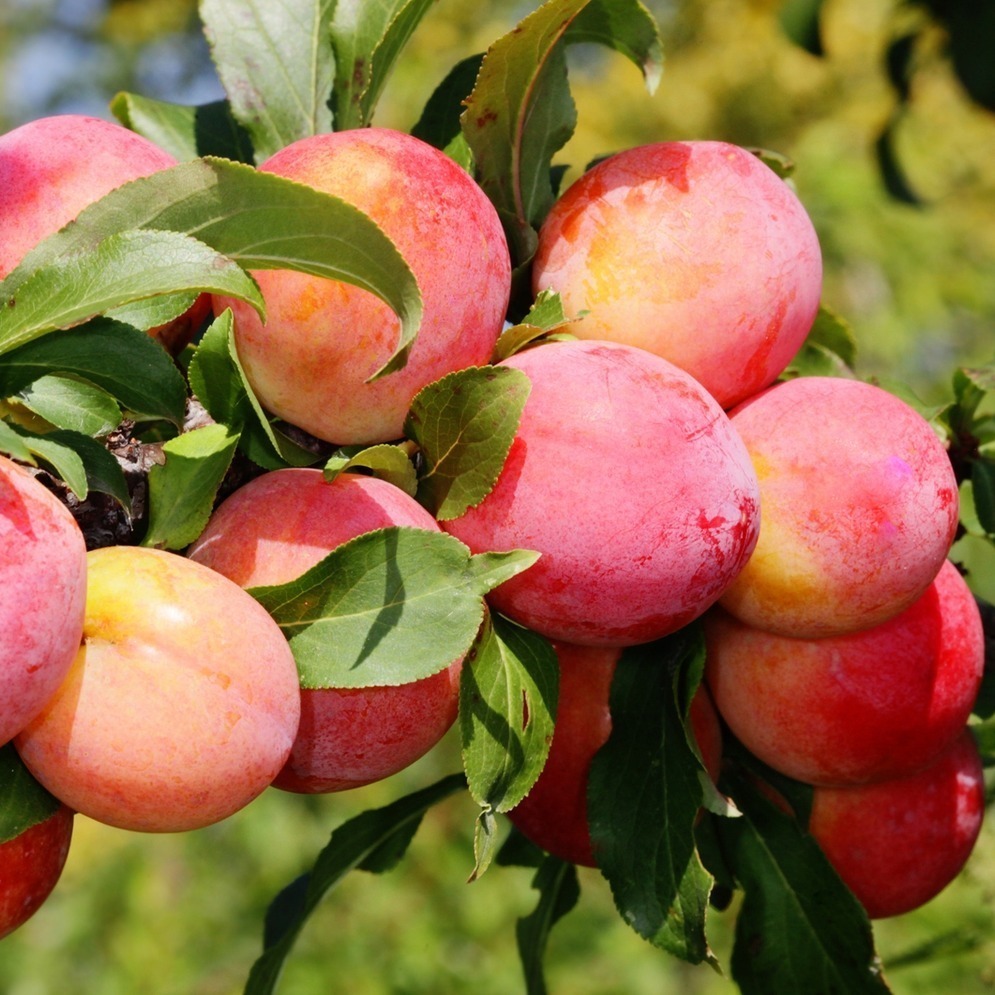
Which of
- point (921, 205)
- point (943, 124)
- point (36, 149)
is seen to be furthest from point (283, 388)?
point (943, 124)

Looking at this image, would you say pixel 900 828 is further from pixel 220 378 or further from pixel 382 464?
pixel 220 378

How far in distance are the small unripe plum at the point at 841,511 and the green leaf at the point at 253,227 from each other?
0.33 meters

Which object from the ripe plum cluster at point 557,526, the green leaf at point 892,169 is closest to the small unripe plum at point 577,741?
the ripe plum cluster at point 557,526

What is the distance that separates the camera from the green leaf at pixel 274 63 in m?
0.85

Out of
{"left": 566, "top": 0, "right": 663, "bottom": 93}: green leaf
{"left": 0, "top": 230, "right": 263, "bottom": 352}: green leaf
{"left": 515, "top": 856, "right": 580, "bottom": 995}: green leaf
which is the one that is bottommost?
{"left": 515, "top": 856, "right": 580, "bottom": 995}: green leaf

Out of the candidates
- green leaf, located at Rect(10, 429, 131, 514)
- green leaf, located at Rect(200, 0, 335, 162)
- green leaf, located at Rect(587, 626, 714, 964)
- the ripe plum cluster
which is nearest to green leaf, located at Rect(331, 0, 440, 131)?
green leaf, located at Rect(200, 0, 335, 162)

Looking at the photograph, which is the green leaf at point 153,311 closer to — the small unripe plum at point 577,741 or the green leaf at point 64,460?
the green leaf at point 64,460

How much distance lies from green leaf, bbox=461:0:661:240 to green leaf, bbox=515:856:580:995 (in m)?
0.65

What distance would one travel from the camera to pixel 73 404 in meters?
0.64

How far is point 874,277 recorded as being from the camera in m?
4.29

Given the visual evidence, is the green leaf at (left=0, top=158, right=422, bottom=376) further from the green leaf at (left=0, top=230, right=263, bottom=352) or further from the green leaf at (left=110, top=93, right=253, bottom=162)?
the green leaf at (left=110, top=93, right=253, bottom=162)

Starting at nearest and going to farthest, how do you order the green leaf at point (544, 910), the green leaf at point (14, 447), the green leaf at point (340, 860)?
the green leaf at point (14, 447)
the green leaf at point (340, 860)
the green leaf at point (544, 910)

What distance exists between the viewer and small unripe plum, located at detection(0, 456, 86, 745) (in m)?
0.51

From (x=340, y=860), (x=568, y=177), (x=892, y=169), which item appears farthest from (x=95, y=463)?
(x=568, y=177)
